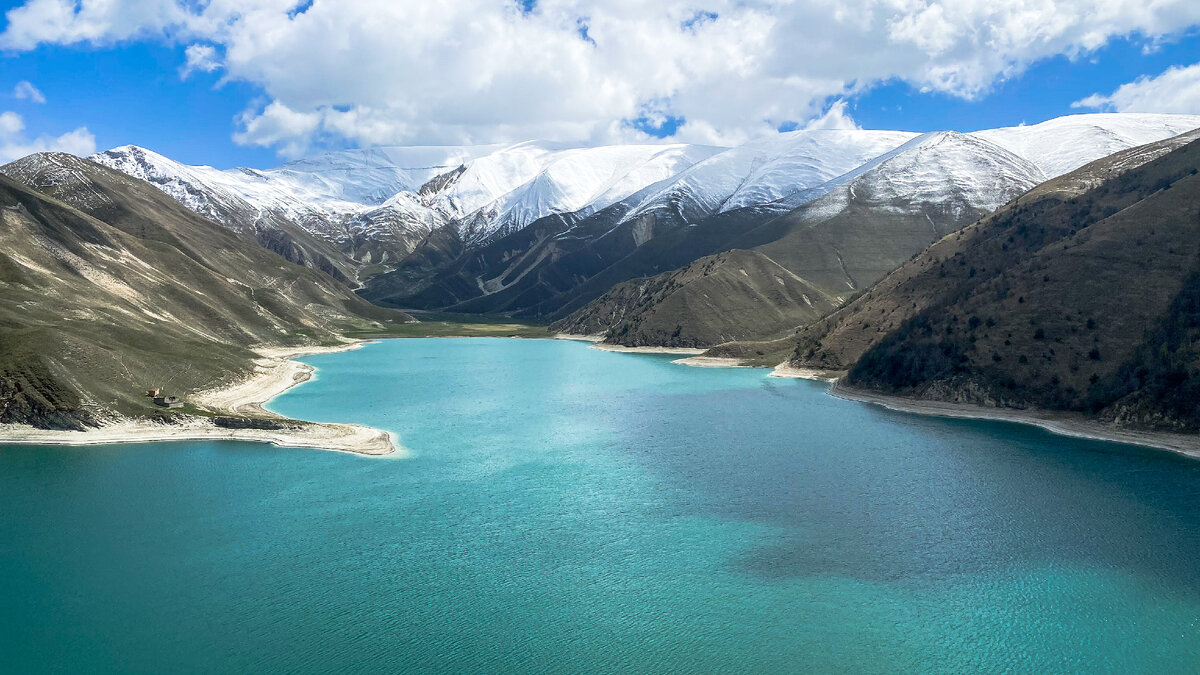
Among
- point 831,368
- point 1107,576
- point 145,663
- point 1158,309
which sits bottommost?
point 145,663

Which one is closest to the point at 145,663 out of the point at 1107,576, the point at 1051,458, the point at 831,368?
the point at 1107,576

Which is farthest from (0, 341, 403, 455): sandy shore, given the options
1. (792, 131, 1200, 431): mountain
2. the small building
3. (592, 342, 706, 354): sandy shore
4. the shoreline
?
(592, 342, 706, 354): sandy shore

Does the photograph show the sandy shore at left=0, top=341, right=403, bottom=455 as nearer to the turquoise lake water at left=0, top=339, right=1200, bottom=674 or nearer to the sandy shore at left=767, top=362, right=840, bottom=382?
the turquoise lake water at left=0, top=339, right=1200, bottom=674

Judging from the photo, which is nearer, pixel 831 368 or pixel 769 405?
pixel 769 405

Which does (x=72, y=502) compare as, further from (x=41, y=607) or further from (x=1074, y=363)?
(x=1074, y=363)

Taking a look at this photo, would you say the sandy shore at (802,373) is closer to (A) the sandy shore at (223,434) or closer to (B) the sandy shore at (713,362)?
(B) the sandy shore at (713,362)

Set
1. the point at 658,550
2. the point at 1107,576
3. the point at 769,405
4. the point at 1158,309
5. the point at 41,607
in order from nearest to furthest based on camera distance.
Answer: the point at 41,607, the point at 1107,576, the point at 658,550, the point at 1158,309, the point at 769,405

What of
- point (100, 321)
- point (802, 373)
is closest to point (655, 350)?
point (802, 373)

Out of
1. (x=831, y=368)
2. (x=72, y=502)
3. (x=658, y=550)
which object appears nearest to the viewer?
(x=658, y=550)
